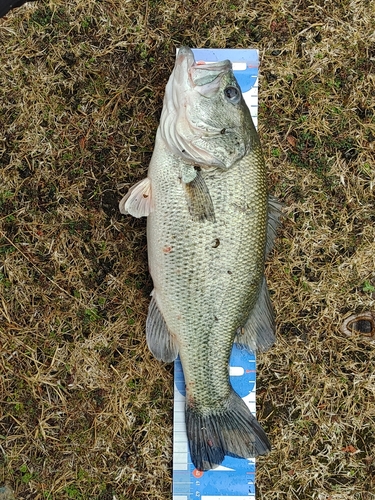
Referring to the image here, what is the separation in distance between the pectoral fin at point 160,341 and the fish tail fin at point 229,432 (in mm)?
316

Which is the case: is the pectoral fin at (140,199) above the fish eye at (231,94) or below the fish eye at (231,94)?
below

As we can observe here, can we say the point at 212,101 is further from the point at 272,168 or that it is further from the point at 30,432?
the point at 30,432

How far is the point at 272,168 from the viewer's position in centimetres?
293

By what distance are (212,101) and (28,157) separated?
3.86 feet

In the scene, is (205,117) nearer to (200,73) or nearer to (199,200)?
(200,73)

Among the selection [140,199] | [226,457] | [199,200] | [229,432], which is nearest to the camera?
[199,200]

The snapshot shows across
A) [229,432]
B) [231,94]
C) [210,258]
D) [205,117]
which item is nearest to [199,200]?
[210,258]

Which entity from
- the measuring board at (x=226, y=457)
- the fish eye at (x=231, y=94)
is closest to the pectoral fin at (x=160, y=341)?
the measuring board at (x=226, y=457)

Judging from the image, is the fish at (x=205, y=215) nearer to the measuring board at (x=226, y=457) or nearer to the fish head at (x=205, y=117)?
the fish head at (x=205, y=117)

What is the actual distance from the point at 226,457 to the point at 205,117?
1.88 meters

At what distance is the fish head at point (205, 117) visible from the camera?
7.64 feet

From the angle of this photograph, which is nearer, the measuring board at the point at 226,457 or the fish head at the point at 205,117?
the fish head at the point at 205,117

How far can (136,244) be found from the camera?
9.41ft

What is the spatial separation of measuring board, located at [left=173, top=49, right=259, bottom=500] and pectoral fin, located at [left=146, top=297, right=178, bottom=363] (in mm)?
249
